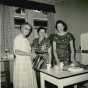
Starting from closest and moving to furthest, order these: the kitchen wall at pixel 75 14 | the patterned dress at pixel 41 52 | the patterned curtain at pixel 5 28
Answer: the patterned curtain at pixel 5 28
the patterned dress at pixel 41 52
the kitchen wall at pixel 75 14

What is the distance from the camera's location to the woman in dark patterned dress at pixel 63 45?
2.48 m

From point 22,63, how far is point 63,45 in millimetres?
870

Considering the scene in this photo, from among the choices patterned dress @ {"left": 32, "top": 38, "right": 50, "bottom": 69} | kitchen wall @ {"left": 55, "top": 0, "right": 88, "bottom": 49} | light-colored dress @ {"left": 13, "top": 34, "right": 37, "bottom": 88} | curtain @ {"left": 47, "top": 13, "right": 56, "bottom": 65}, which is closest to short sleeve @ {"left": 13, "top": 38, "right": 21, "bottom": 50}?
light-colored dress @ {"left": 13, "top": 34, "right": 37, "bottom": 88}

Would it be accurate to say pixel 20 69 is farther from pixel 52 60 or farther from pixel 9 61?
pixel 52 60

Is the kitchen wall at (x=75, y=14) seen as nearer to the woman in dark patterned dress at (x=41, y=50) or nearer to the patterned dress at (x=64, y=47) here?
the patterned dress at (x=64, y=47)

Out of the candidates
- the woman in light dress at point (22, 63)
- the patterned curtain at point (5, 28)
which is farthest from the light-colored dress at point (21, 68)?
the patterned curtain at point (5, 28)

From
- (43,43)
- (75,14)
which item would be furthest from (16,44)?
(75,14)

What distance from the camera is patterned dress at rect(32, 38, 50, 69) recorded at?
7.68ft

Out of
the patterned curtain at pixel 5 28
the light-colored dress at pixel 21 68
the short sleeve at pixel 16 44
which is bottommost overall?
the light-colored dress at pixel 21 68

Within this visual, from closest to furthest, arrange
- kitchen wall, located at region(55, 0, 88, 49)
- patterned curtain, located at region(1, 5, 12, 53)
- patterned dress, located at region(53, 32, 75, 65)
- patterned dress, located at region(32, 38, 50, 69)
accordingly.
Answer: patterned curtain, located at region(1, 5, 12, 53) → patterned dress, located at region(32, 38, 50, 69) → patterned dress, located at region(53, 32, 75, 65) → kitchen wall, located at region(55, 0, 88, 49)

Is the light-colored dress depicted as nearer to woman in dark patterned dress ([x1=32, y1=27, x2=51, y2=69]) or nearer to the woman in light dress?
the woman in light dress

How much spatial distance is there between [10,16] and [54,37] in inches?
36.2

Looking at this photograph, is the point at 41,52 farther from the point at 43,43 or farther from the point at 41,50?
the point at 43,43

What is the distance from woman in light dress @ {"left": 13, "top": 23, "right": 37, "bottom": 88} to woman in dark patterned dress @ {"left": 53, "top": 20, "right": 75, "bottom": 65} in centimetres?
60
